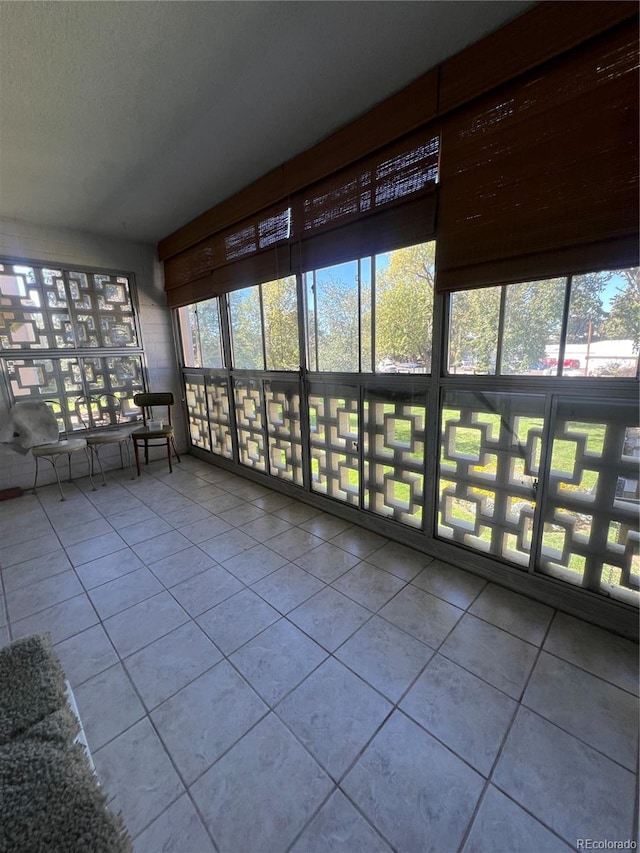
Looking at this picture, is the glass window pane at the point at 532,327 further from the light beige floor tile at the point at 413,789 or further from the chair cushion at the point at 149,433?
the chair cushion at the point at 149,433

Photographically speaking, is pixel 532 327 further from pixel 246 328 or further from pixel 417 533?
pixel 246 328

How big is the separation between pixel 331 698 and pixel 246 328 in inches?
114

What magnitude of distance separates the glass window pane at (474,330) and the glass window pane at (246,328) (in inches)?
71.1

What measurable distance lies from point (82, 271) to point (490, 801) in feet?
15.9

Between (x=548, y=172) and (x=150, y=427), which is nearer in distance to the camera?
(x=548, y=172)

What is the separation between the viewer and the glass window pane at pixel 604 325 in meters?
1.40

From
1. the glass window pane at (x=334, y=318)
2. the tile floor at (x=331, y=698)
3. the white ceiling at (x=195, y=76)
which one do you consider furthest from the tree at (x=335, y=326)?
the tile floor at (x=331, y=698)

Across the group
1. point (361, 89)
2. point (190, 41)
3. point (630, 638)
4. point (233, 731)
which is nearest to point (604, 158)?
point (361, 89)

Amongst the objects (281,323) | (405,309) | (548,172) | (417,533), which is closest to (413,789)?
(417,533)

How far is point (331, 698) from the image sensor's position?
52.2 inches

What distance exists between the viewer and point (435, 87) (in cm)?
164

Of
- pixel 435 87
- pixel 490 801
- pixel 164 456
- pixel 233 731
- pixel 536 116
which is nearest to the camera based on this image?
pixel 490 801

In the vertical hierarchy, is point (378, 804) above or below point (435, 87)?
below

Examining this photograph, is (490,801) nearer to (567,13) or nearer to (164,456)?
(567,13)
